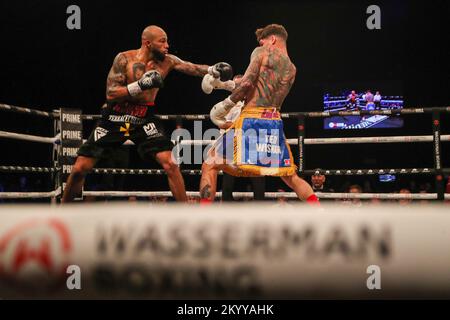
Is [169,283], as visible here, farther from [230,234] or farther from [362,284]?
[362,284]

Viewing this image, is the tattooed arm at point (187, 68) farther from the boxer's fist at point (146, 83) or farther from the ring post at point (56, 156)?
the ring post at point (56, 156)

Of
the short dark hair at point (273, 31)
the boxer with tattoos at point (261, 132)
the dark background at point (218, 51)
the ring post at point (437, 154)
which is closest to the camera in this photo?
the boxer with tattoos at point (261, 132)

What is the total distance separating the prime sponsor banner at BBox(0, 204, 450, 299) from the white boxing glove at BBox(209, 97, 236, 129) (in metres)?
3.06

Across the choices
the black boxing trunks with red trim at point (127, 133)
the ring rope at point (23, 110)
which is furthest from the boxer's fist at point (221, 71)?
the ring rope at point (23, 110)

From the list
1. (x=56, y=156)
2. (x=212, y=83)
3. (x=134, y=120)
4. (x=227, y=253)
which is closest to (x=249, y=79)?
(x=212, y=83)

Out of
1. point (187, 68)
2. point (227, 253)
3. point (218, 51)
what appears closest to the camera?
point (227, 253)

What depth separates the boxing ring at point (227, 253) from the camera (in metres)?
1.03

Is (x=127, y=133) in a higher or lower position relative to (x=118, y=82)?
lower

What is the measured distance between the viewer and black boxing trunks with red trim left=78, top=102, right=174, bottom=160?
4004 mm

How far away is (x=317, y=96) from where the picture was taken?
43.1 feet

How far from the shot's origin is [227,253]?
41.0 inches

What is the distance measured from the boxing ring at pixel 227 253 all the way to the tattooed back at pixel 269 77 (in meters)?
2.96

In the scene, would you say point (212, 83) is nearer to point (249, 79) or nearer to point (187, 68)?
point (187, 68)
